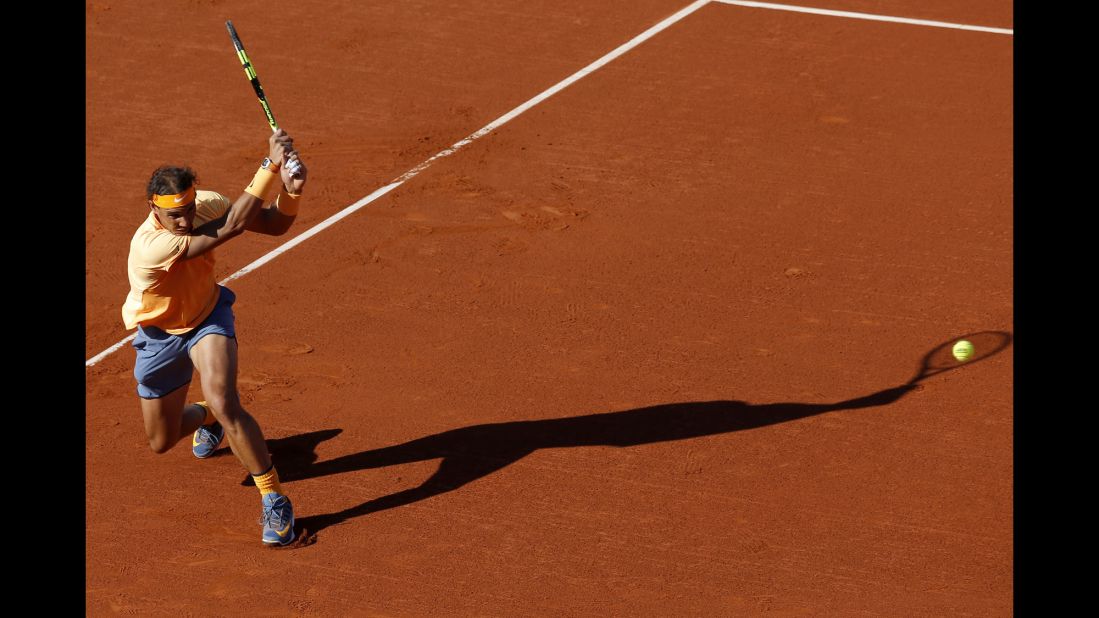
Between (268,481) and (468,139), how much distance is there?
6059 millimetres

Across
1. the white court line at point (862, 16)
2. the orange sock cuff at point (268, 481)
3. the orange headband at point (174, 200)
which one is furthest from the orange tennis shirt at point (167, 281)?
the white court line at point (862, 16)

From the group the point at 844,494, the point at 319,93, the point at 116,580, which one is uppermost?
the point at 319,93

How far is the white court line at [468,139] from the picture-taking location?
12.5 m

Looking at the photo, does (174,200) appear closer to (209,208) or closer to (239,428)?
(209,208)

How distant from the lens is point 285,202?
30.3 ft

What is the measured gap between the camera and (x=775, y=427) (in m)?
10.4

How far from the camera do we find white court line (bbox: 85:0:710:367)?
12.5 m

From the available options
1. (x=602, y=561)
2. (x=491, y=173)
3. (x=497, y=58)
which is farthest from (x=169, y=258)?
(x=497, y=58)

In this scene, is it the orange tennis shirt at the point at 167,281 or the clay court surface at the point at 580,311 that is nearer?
the orange tennis shirt at the point at 167,281

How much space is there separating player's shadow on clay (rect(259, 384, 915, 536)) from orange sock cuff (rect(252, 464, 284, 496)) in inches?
27.5

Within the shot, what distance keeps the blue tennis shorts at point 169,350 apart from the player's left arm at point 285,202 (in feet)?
1.67

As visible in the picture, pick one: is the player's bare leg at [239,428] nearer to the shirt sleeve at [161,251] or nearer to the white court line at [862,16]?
the shirt sleeve at [161,251]

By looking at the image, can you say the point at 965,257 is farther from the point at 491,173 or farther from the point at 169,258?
the point at 169,258

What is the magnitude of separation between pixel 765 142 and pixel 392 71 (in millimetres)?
4362
